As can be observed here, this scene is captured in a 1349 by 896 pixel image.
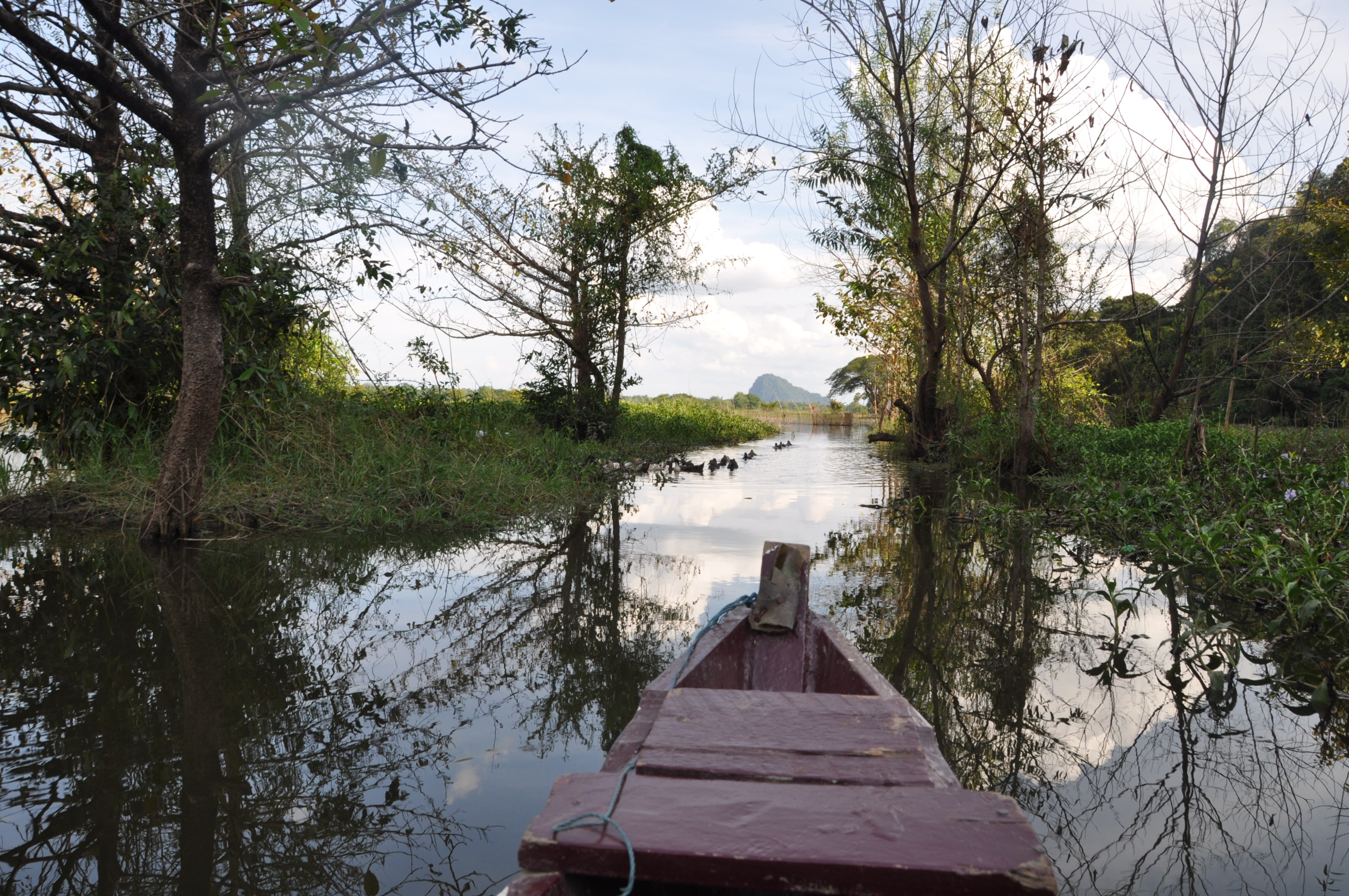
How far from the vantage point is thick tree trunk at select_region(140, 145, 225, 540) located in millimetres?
5969

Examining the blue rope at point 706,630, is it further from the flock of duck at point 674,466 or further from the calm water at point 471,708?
the flock of duck at point 674,466

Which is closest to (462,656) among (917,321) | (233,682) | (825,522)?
(233,682)

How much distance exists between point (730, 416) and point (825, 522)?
2140cm

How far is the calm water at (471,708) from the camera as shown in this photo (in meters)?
2.28

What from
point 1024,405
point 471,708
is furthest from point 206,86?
point 1024,405

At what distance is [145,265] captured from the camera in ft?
24.9

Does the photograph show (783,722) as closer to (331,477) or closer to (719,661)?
(719,661)

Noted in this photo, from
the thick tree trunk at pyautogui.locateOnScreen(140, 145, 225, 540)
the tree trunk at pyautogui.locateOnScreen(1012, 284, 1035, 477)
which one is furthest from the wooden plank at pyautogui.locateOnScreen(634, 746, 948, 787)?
the tree trunk at pyautogui.locateOnScreen(1012, 284, 1035, 477)

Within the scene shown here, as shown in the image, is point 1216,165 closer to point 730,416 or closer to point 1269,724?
point 1269,724

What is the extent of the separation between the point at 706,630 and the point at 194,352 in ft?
16.8

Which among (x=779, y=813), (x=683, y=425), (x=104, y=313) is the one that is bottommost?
(x=779, y=813)

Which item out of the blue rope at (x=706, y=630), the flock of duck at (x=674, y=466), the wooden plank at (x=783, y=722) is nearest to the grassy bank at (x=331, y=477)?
the flock of duck at (x=674, y=466)

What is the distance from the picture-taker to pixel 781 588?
3006 millimetres

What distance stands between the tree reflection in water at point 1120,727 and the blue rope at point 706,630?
89cm
